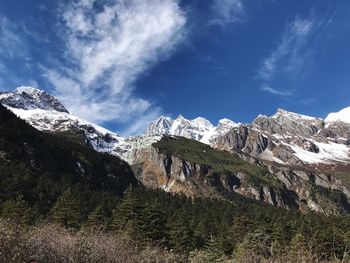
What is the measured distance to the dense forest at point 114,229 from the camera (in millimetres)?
13859

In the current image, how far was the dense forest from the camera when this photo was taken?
13.9 metres

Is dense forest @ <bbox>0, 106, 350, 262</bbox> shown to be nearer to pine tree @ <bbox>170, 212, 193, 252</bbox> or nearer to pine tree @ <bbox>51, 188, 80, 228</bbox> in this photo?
pine tree @ <bbox>51, 188, 80, 228</bbox>

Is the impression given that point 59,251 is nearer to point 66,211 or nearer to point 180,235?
point 66,211

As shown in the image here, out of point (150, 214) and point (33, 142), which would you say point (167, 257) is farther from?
point (33, 142)

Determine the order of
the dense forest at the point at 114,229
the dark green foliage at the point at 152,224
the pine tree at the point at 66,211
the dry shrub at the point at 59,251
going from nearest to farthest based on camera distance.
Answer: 1. the dry shrub at the point at 59,251
2. the dense forest at the point at 114,229
3. the dark green foliage at the point at 152,224
4. the pine tree at the point at 66,211

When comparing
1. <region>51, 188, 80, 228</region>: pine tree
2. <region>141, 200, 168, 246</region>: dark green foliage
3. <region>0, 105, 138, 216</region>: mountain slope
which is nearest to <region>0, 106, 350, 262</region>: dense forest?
<region>51, 188, 80, 228</region>: pine tree

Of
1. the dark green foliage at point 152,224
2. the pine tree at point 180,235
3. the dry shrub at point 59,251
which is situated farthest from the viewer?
Result: the pine tree at point 180,235

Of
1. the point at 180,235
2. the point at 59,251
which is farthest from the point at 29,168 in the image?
the point at 59,251

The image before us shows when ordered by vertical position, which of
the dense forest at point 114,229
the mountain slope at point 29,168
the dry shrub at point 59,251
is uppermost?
the mountain slope at point 29,168

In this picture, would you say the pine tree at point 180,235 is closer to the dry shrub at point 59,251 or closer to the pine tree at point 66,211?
the pine tree at point 66,211

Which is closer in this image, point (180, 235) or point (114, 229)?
point (114, 229)

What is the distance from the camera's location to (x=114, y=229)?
223ft

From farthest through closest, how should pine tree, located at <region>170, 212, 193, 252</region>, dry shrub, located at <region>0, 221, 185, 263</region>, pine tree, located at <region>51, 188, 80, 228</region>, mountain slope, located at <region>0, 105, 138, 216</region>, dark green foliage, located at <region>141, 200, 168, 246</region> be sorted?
mountain slope, located at <region>0, 105, 138, 216</region> < pine tree, located at <region>170, 212, 193, 252</region> < pine tree, located at <region>51, 188, 80, 228</region> < dark green foliage, located at <region>141, 200, 168, 246</region> < dry shrub, located at <region>0, 221, 185, 263</region>

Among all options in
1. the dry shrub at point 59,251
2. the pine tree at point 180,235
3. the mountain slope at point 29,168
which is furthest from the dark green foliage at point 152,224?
the dry shrub at point 59,251
